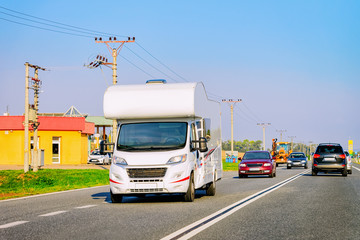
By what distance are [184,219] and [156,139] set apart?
388 cm

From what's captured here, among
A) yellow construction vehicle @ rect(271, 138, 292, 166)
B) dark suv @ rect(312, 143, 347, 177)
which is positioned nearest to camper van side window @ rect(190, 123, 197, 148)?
dark suv @ rect(312, 143, 347, 177)

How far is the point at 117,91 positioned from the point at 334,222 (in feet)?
21.6

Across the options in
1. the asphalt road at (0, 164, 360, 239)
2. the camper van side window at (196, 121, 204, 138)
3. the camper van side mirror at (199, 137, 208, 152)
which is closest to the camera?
the asphalt road at (0, 164, 360, 239)

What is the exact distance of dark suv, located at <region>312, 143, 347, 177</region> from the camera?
30328 millimetres

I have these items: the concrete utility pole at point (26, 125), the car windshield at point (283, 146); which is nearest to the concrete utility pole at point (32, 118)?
the concrete utility pole at point (26, 125)

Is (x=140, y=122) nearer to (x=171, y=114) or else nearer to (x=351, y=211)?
A: (x=171, y=114)

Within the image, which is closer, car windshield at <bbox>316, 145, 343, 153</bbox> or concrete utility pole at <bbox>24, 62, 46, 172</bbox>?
car windshield at <bbox>316, 145, 343, 153</bbox>

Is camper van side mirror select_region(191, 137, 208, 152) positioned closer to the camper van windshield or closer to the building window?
the camper van windshield

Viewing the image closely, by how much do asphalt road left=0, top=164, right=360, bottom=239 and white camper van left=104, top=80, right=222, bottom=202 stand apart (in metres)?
0.55

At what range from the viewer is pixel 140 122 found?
1405 centimetres

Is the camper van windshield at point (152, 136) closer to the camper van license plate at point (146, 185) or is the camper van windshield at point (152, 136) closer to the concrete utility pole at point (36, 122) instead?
the camper van license plate at point (146, 185)

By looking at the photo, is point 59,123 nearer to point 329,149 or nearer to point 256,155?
point 256,155

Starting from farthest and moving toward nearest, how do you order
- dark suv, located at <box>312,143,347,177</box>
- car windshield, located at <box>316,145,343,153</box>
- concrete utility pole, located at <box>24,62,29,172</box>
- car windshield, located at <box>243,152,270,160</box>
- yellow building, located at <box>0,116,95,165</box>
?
yellow building, located at <box>0,116,95,165</box> → concrete utility pole, located at <box>24,62,29,172</box> → car windshield, located at <box>316,145,343,153</box> → dark suv, located at <box>312,143,347,177</box> → car windshield, located at <box>243,152,270,160</box>

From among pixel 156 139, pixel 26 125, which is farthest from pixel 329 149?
pixel 156 139
